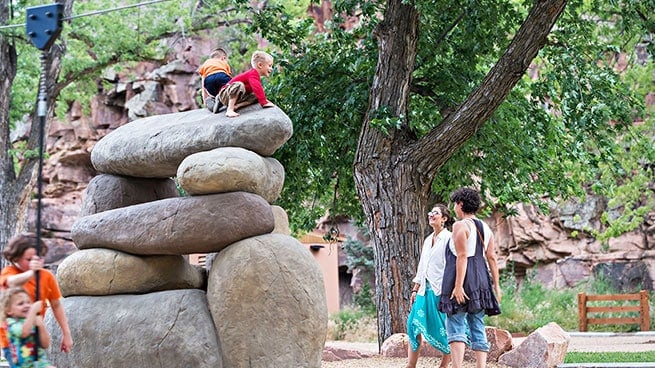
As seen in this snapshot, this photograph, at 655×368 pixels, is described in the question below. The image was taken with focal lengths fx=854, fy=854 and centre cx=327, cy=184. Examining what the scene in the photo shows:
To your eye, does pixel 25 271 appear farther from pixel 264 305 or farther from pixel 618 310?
pixel 618 310

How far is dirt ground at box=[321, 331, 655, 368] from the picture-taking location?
1041cm

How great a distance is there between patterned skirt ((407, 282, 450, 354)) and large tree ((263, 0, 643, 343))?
283 cm

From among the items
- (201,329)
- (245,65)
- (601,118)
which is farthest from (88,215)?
(245,65)

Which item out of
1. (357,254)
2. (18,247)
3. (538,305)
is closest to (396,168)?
(18,247)

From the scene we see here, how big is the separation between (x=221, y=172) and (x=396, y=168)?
4017 mm

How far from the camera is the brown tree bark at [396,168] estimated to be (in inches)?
461

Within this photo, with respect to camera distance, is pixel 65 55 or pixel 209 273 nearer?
pixel 209 273

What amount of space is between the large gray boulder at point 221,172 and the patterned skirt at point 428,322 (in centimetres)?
214

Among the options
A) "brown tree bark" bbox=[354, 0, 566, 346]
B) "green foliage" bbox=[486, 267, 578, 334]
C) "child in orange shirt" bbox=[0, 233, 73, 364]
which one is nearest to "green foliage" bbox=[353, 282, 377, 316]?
"green foliage" bbox=[486, 267, 578, 334]

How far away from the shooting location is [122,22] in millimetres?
21547

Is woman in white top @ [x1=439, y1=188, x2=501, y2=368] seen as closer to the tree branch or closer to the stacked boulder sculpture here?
the stacked boulder sculpture

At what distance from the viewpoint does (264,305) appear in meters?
8.18

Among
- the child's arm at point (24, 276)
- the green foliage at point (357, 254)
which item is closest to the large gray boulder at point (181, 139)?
the child's arm at point (24, 276)

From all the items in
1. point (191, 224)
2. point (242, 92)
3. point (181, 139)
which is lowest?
point (191, 224)
